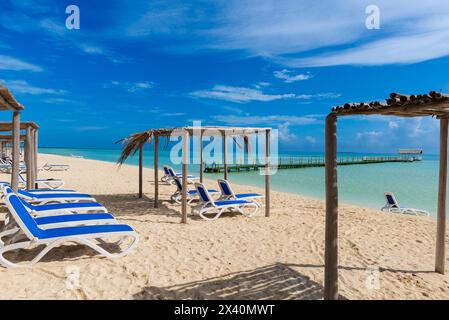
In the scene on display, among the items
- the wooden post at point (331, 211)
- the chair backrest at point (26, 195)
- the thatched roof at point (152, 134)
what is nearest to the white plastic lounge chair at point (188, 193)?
the thatched roof at point (152, 134)

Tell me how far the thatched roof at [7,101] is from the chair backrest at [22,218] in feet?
4.83

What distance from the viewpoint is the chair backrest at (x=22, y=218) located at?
3.90 metres

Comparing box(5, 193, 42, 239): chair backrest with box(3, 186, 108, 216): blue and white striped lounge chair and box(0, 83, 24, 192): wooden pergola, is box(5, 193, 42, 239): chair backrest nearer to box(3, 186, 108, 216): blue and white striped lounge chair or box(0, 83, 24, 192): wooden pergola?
box(3, 186, 108, 216): blue and white striped lounge chair

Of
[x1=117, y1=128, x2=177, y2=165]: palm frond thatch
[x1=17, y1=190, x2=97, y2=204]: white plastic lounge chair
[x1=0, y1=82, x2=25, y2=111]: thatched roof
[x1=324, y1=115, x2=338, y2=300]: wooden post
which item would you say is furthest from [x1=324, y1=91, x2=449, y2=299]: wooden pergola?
[x1=17, y1=190, x2=97, y2=204]: white plastic lounge chair

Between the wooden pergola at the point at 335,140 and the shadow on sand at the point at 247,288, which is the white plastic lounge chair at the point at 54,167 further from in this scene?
the wooden pergola at the point at 335,140

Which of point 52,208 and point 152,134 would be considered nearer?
point 52,208

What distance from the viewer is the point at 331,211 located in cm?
319

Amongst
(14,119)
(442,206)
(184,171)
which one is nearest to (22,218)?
(14,119)

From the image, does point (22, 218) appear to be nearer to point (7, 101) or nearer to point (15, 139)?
point (7, 101)

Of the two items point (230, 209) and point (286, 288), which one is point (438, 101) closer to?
point (286, 288)

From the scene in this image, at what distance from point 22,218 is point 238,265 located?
2.78 metres

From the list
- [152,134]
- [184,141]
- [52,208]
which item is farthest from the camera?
[152,134]
